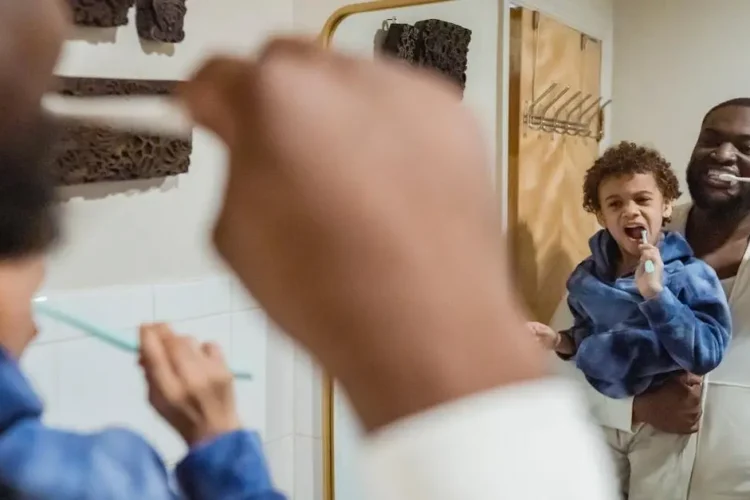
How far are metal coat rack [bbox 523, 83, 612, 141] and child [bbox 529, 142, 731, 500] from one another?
4 cm

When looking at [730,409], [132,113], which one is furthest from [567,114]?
[132,113]

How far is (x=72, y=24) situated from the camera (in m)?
0.33

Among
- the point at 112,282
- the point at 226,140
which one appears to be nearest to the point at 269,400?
the point at 112,282

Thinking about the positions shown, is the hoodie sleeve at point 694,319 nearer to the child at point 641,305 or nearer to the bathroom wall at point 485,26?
the child at point 641,305

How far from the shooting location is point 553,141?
0.89 m

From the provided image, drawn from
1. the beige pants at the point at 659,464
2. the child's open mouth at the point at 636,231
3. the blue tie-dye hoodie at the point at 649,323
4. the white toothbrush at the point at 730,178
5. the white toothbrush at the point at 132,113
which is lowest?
the beige pants at the point at 659,464

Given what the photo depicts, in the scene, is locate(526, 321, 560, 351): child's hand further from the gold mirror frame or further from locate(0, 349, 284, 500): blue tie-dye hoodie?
the gold mirror frame

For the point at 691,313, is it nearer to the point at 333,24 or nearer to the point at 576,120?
the point at 576,120

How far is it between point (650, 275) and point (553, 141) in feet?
0.62

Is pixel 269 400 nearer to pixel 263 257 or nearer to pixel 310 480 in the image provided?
pixel 310 480

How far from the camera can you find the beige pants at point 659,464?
0.82 m

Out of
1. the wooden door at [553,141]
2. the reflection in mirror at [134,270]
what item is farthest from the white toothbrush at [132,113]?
the wooden door at [553,141]

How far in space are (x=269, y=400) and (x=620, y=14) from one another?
0.59m

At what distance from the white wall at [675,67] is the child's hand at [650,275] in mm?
86
